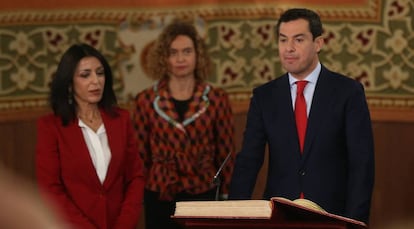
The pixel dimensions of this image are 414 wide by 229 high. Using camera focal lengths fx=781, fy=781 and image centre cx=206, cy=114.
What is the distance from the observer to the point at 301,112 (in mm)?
2885

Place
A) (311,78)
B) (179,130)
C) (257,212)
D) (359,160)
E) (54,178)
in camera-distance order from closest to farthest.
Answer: (257,212) < (359,160) < (311,78) < (54,178) < (179,130)

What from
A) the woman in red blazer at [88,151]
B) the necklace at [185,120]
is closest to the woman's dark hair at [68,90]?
the woman in red blazer at [88,151]

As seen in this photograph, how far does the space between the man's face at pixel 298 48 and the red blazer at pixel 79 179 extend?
2.87ft

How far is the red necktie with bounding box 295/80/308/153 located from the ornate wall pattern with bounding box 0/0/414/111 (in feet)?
5.88

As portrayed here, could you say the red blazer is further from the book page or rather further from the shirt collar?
the book page

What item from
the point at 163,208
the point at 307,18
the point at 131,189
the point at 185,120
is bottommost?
the point at 163,208

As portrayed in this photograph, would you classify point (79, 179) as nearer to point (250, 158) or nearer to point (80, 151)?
point (80, 151)

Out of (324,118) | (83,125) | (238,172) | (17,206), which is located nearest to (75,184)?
(83,125)

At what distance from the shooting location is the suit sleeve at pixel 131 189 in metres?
3.34

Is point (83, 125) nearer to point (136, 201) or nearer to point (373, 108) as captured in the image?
point (136, 201)

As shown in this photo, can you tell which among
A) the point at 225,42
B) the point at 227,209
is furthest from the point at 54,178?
the point at 225,42

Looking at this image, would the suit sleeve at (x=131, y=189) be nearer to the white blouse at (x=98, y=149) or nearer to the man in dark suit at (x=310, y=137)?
the white blouse at (x=98, y=149)

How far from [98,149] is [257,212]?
65.9 inches

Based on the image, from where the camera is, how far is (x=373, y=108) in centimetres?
464
